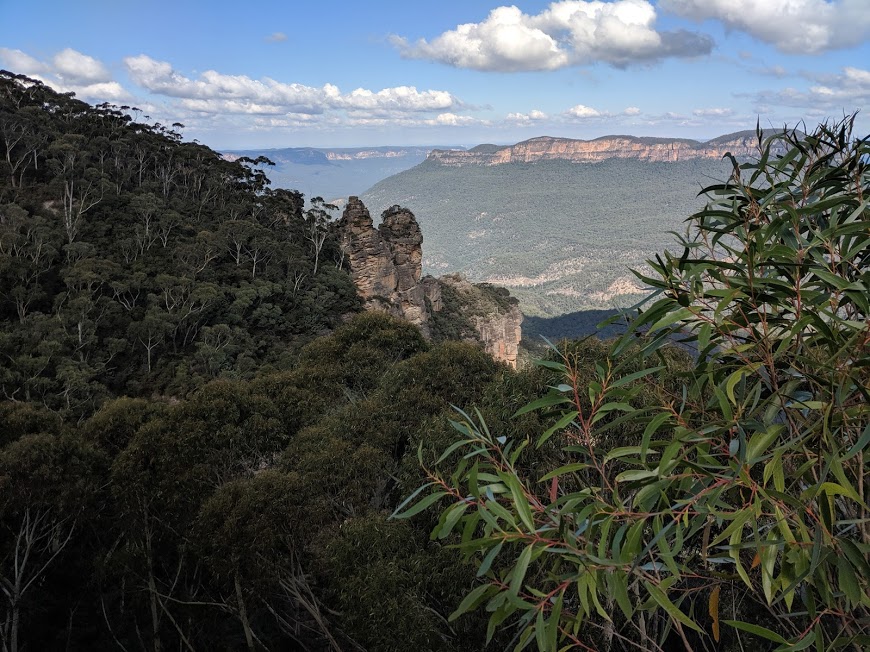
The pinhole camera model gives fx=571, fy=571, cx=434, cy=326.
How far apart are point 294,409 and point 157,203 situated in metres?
21.9

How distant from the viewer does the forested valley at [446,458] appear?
1463 millimetres

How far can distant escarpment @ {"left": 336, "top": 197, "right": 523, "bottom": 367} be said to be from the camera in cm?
2975

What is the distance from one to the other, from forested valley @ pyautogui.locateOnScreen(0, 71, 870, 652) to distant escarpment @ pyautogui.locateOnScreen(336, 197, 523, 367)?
7.36m

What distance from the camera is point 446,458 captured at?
6.16 m

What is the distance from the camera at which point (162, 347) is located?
21141mm

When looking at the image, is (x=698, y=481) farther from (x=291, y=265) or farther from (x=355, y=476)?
(x=291, y=265)

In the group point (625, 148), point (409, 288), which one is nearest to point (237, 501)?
point (409, 288)

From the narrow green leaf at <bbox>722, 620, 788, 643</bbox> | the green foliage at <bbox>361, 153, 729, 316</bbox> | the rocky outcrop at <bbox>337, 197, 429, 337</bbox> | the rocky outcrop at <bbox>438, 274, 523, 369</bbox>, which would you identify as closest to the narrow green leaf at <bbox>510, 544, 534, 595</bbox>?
the narrow green leaf at <bbox>722, 620, 788, 643</bbox>

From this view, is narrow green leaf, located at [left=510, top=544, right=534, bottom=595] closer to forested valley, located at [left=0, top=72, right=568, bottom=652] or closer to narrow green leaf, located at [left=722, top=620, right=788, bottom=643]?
narrow green leaf, located at [left=722, top=620, right=788, bottom=643]

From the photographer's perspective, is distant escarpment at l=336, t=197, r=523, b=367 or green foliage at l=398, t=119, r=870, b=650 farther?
distant escarpment at l=336, t=197, r=523, b=367

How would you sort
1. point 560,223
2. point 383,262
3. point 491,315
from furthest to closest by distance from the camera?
point 560,223 < point 491,315 < point 383,262

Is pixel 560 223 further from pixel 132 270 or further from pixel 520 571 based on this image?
pixel 520 571

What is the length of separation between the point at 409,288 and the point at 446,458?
26.2m

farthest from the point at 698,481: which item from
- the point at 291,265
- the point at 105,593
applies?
the point at 291,265
